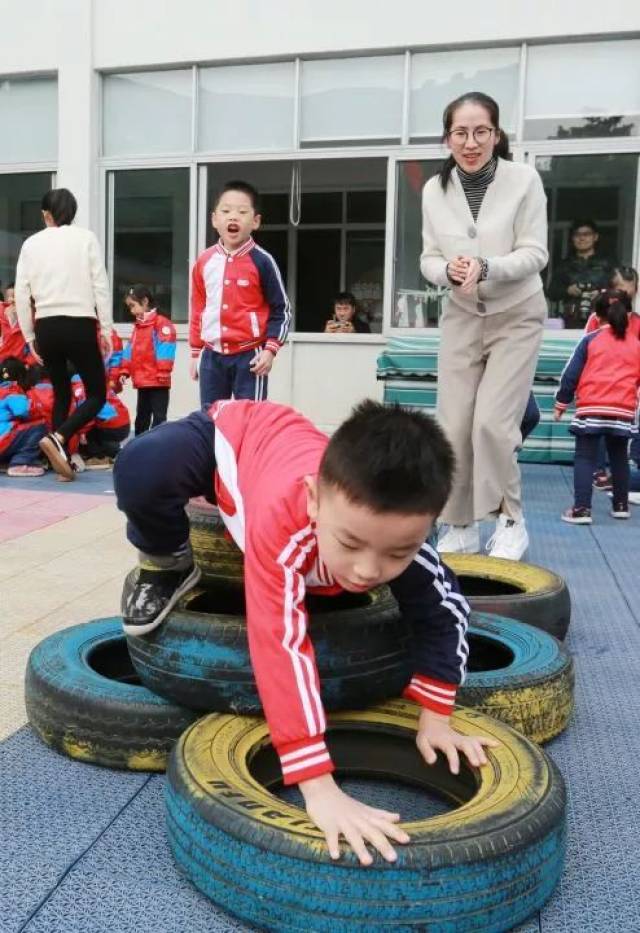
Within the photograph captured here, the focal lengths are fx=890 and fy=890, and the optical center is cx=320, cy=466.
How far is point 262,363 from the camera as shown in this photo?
5.14 m

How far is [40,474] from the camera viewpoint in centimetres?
729

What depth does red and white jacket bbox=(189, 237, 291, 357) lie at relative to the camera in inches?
203

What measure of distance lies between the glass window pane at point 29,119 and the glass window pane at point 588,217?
5.92 meters

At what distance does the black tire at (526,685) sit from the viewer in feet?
7.34

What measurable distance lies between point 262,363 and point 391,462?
3.67 m

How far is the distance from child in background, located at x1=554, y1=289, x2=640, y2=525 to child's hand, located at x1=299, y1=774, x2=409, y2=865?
4.36 m

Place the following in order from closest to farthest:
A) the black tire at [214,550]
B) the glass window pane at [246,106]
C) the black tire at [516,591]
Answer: the black tire at [214,550], the black tire at [516,591], the glass window pane at [246,106]

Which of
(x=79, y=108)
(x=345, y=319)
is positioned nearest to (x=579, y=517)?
(x=345, y=319)

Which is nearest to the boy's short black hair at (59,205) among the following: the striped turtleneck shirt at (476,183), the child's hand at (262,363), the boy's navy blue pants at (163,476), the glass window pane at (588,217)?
the child's hand at (262,363)

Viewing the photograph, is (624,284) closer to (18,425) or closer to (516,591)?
(516,591)

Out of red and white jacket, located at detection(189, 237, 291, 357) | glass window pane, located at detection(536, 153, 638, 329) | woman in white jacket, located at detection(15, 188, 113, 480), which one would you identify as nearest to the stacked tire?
red and white jacket, located at detection(189, 237, 291, 357)

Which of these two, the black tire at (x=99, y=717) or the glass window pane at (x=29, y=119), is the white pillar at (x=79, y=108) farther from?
the black tire at (x=99, y=717)

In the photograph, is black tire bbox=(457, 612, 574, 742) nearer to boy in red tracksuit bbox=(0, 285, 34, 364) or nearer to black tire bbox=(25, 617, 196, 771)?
black tire bbox=(25, 617, 196, 771)

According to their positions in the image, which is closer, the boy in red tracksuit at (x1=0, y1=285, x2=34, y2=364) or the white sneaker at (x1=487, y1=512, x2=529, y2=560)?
the white sneaker at (x1=487, y1=512, x2=529, y2=560)
